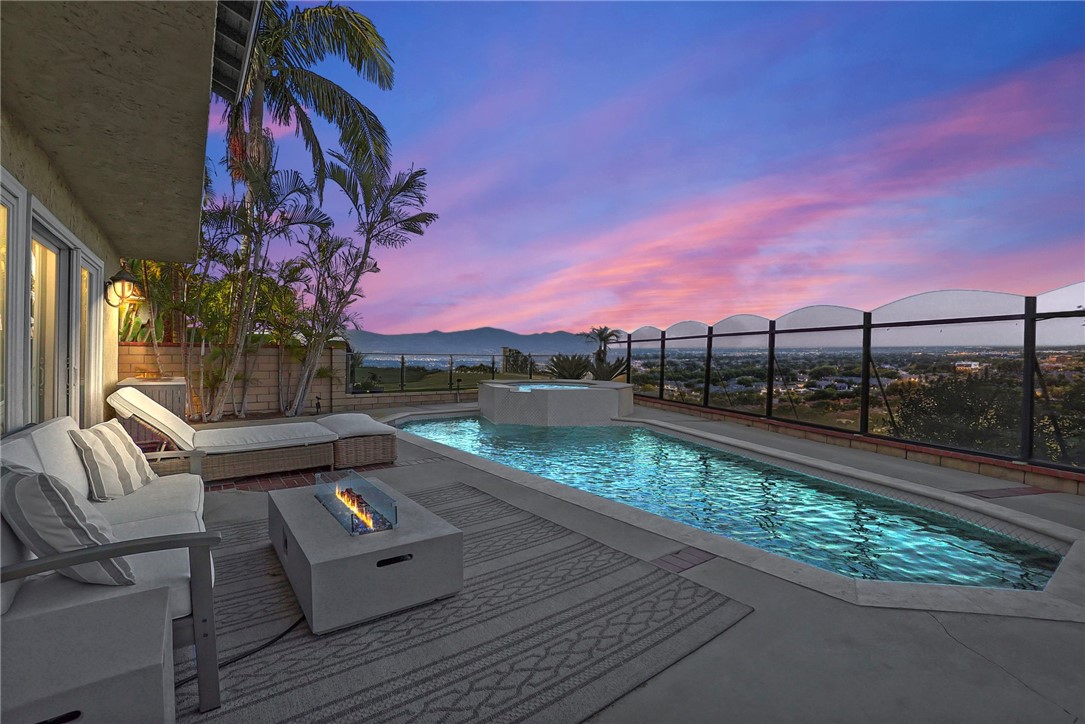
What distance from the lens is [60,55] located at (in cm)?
207

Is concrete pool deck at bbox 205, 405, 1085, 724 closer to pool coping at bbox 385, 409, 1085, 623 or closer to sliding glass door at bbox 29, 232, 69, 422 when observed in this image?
pool coping at bbox 385, 409, 1085, 623

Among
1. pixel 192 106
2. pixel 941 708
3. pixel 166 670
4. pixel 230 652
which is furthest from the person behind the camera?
pixel 192 106

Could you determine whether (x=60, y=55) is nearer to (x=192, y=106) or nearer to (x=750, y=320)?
(x=192, y=106)

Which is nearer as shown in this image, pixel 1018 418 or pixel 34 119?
pixel 34 119

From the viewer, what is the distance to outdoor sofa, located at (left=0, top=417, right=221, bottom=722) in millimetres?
1190

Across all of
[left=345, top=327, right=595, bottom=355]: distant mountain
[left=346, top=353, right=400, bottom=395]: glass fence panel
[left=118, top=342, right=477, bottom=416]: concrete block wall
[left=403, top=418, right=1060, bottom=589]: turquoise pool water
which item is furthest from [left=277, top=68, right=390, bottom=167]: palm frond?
[left=403, top=418, right=1060, bottom=589]: turquoise pool water

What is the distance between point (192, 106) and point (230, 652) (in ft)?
8.84

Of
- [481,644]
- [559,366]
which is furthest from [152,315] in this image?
[559,366]

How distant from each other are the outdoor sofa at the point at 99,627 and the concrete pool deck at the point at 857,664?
1339mm

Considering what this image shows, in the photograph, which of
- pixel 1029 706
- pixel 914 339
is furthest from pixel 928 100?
pixel 1029 706

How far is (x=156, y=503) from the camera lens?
2814 millimetres

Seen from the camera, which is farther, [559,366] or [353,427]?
[559,366]

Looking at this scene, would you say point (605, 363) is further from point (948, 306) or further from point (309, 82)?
point (309, 82)

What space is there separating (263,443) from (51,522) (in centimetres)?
326
